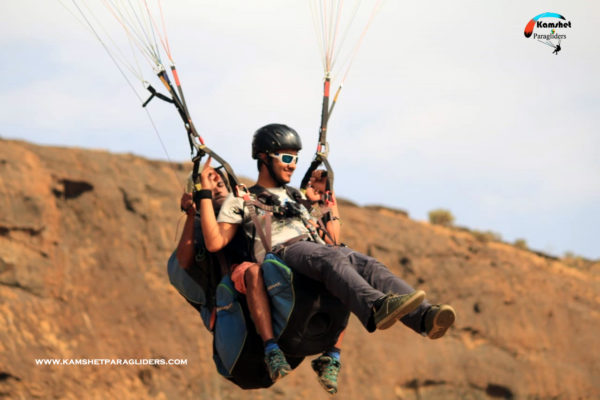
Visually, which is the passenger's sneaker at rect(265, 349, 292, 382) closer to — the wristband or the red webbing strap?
the red webbing strap

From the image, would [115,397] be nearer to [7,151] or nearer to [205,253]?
[7,151]

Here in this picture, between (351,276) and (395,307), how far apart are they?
0.49m

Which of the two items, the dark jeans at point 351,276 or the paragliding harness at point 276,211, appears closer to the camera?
the dark jeans at point 351,276

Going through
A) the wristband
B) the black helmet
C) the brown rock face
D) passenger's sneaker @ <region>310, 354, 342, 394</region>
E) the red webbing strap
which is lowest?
the brown rock face

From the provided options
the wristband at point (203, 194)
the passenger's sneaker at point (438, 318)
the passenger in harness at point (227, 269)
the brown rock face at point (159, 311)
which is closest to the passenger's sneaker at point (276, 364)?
the passenger in harness at point (227, 269)

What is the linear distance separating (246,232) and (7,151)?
41.6 ft

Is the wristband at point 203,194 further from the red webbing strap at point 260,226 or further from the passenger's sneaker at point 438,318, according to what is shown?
the passenger's sneaker at point 438,318

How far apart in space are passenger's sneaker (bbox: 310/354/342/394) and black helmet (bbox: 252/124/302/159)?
173 cm

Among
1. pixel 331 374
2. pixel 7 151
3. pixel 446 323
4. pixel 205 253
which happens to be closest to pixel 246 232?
pixel 205 253

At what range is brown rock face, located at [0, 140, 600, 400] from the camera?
17.1m

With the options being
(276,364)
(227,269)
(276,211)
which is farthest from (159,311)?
(276,364)

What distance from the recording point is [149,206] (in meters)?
19.6

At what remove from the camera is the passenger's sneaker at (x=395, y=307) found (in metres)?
5.97

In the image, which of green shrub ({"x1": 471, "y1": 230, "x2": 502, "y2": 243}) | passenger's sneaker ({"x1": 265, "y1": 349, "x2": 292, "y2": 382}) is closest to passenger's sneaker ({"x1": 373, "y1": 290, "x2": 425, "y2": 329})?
passenger's sneaker ({"x1": 265, "y1": 349, "x2": 292, "y2": 382})
